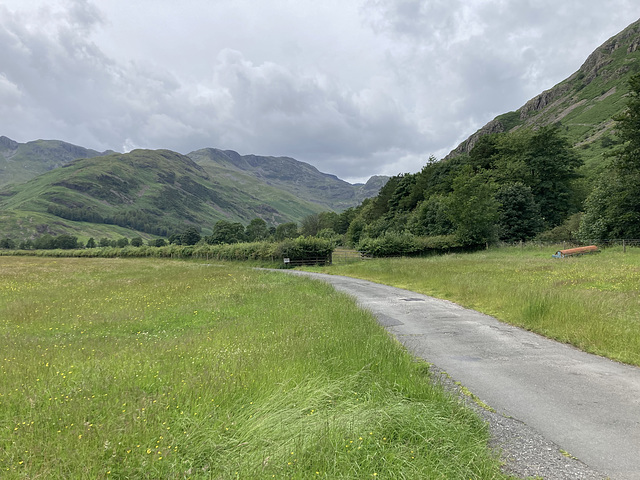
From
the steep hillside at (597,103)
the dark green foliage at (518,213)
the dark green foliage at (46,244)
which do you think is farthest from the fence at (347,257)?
the dark green foliage at (46,244)

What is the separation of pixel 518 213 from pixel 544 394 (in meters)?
53.9

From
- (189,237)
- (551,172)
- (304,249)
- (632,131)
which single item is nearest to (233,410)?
(304,249)

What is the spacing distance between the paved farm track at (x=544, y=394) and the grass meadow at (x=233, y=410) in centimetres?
66

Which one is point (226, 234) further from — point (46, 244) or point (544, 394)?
point (544, 394)

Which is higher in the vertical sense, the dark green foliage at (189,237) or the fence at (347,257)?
the dark green foliage at (189,237)

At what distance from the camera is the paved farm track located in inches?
142

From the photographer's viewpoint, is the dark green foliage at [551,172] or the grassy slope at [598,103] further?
the grassy slope at [598,103]

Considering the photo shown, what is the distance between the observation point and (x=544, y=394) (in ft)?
17.2

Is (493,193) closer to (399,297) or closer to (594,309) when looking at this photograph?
(399,297)

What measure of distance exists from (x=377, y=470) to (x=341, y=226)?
124m

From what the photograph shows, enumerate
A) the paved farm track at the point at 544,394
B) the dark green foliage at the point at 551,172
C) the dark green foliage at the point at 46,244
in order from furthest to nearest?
the dark green foliage at the point at 46,244 < the dark green foliage at the point at 551,172 < the paved farm track at the point at 544,394

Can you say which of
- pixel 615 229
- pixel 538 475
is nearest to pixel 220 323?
pixel 538 475

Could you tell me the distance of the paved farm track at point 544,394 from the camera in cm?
361

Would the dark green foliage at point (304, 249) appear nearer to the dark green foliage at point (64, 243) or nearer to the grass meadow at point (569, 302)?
the grass meadow at point (569, 302)
